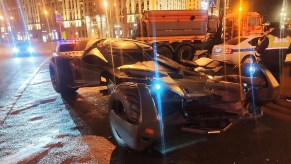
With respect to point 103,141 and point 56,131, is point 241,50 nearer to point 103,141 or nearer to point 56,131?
point 103,141

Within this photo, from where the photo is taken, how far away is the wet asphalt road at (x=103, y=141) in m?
3.78

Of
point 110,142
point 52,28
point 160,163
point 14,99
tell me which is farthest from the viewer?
point 52,28

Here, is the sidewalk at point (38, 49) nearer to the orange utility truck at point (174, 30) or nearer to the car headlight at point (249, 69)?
the orange utility truck at point (174, 30)

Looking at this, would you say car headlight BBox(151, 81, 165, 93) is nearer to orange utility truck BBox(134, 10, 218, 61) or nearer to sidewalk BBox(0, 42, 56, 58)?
orange utility truck BBox(134, 10, 218, 61)

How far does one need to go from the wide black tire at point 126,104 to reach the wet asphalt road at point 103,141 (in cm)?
59

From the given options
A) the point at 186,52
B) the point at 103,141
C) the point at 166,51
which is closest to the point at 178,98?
the point at 103,141

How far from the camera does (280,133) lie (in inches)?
175

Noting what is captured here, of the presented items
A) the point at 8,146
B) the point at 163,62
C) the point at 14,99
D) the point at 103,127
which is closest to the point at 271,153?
the point at 163,62

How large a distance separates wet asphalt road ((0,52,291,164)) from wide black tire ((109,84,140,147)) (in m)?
0.59

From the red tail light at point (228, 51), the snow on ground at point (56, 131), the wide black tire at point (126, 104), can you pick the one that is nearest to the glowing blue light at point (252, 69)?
the wide black tire at point (126, 104)

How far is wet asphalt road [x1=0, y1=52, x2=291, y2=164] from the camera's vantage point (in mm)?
3775

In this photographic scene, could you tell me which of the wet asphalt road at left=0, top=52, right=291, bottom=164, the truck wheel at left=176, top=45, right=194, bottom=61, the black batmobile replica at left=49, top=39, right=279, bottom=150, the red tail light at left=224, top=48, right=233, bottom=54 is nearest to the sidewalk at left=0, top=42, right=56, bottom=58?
the truck wheel at left=176, top=45, right=194, bottom=61

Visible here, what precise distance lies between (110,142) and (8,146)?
171 cm

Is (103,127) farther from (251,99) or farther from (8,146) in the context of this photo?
(251,99)
